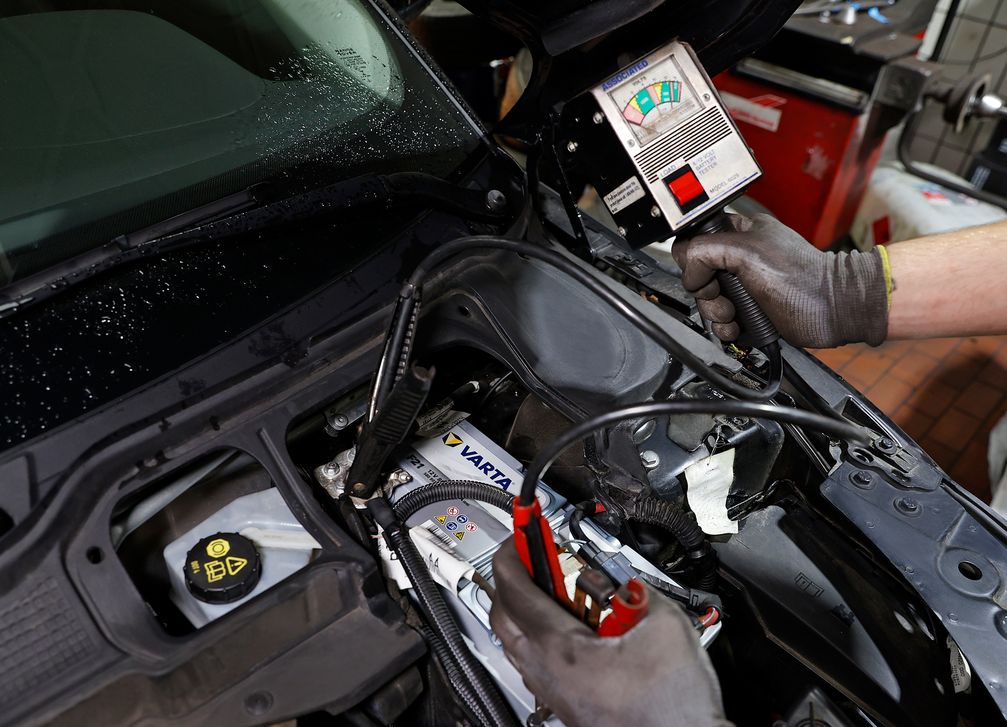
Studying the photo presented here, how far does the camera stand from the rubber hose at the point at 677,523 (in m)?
1.10

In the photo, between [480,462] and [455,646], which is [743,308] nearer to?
[480,462]

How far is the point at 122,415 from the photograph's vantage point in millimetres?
965

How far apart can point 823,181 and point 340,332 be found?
246 cm

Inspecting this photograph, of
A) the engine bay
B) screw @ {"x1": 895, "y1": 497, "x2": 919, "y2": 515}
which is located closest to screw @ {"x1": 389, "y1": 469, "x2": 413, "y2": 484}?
the engine bay

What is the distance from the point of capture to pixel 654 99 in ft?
3.80

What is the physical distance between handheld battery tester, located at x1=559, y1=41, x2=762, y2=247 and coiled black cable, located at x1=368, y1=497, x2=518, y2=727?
24.3 inches

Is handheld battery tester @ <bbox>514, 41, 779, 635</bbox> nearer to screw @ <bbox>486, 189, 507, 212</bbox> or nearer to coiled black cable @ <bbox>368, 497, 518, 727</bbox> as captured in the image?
screw @ <bbox>486, 189, 507, 212</bbox>

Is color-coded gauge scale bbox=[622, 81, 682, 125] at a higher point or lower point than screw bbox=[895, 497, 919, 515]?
higher

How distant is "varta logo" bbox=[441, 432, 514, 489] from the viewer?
112cm

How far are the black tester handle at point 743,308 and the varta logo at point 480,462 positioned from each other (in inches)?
19.5

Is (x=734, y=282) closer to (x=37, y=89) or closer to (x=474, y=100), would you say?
(x=37, y=89)

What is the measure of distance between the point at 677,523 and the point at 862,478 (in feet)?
1.02

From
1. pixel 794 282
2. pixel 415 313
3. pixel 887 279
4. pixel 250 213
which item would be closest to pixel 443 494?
pixel 415 313

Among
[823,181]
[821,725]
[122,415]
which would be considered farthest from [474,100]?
[821,725]
